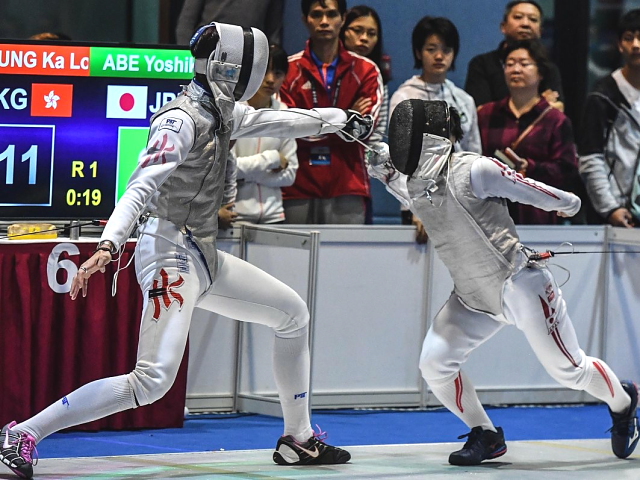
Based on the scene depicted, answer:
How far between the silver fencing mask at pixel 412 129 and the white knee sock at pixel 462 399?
768 mm

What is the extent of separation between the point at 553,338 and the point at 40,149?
2192mm

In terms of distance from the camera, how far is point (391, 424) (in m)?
5.01

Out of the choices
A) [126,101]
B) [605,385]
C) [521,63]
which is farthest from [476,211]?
[521,63]

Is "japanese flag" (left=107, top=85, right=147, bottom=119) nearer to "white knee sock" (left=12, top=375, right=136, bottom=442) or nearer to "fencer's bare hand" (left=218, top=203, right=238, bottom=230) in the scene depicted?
"fencer's bare hand" (left=218, top=203, right=238, bottom=230)


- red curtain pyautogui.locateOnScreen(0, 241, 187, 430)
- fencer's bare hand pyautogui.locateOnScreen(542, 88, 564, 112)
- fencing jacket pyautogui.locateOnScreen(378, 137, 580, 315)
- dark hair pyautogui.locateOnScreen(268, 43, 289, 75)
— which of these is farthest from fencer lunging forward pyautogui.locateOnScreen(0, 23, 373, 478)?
fencer's bare hand pyautogui.locateOnScreen(542, 88, 564, 112)

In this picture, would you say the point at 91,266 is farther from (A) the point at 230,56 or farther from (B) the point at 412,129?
(B) the point at 412,129

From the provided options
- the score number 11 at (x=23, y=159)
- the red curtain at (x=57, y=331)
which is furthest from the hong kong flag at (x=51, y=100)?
the red curtain at (x=57, y=331)

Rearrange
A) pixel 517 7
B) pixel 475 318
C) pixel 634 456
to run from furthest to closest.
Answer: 1. pixel 517 7
2. pixel 634 456
3. pixel 475 318

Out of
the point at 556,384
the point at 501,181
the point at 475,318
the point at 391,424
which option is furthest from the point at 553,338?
the point at 556,384

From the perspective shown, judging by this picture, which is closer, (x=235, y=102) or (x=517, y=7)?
(x=235, y=102)

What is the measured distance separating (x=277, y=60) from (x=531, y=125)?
1.31m

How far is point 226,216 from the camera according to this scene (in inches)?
196

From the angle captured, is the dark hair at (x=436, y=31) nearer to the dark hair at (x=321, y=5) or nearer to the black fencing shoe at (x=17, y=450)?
the dark hair at (x=321, y=5)

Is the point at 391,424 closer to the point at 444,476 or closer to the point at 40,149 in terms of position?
the point at 444,476
